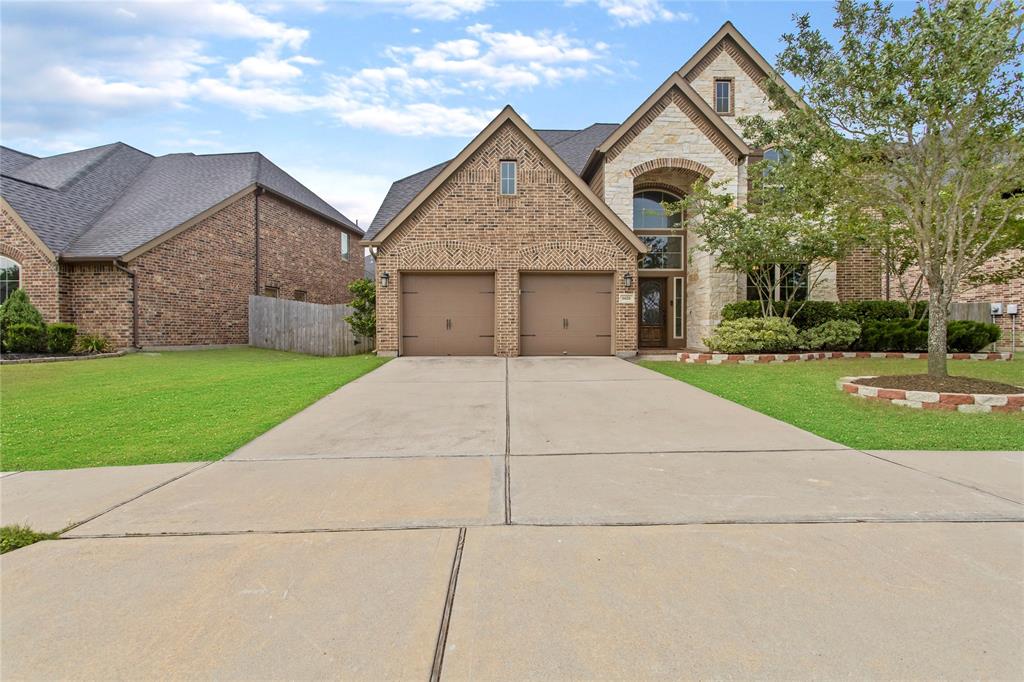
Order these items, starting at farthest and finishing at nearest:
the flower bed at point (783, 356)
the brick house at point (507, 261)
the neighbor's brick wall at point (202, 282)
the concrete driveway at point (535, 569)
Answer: the neighbor's brick wall at point (202, 282), the brick house at point (507, 261), the flower bed at point (783, 356), the concrete driveway at point (535, 569)

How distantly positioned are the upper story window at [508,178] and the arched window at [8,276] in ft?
48.2

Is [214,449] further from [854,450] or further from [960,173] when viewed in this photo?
[960,173]

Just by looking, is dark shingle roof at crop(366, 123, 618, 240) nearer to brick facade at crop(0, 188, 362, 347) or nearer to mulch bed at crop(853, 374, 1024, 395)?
brick facade at crop(0, 188, 362, 347)

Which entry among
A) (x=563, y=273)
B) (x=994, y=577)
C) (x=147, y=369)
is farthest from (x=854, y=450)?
(x=147, y=369)

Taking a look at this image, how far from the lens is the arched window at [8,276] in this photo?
15.1 metres

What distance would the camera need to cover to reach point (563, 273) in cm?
1377

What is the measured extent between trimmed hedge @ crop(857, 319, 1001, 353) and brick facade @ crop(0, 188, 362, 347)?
Answer: 2049 centimetres

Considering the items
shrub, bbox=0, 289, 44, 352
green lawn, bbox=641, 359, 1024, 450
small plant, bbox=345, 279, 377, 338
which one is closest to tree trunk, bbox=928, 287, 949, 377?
green lawn, bbox=641, 359, 1024, 450

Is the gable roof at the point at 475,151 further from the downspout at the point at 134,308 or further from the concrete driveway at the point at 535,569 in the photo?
the concrete driveway at the point at 535,569

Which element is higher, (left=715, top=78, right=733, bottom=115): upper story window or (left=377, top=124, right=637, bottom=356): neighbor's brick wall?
(left=715, top=78, right=733, bottom=115): upper story window

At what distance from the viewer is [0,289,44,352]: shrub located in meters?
13.6

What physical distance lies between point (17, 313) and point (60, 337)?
46.5 inches

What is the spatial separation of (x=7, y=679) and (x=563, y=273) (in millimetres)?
12714

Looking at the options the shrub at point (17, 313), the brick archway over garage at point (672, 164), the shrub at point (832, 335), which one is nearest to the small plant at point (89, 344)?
the shrub at point (17, 313)
